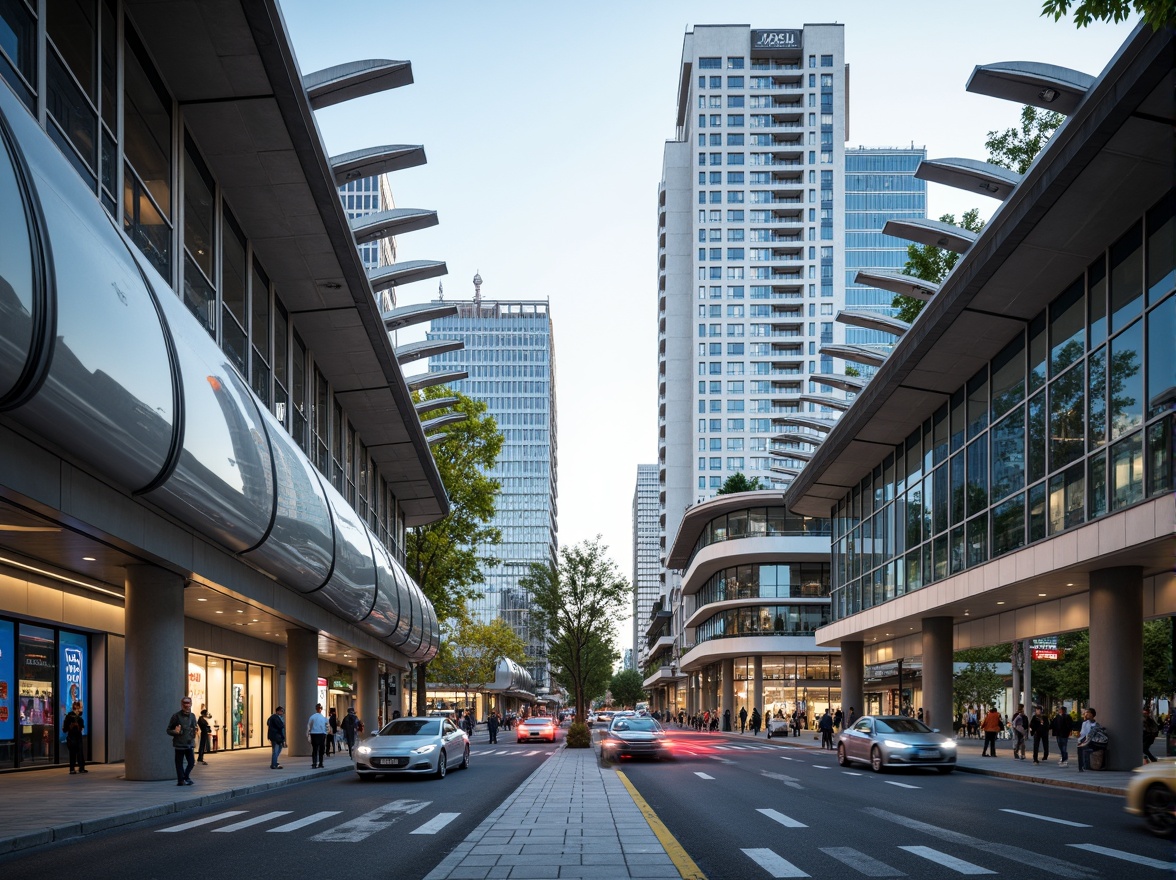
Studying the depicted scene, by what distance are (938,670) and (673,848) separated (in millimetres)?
28704

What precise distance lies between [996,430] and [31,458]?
2485cm

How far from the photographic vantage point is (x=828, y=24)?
124750 millimetres

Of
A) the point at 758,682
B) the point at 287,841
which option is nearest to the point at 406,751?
the point at 287,841

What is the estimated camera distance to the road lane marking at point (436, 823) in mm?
13821

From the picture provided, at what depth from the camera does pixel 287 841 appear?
13078mm

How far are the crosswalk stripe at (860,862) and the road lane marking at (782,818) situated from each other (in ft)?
7.82

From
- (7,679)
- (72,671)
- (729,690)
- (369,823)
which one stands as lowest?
(729,690)

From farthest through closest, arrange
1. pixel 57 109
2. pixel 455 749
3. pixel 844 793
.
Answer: pixel 455 749 < pixel 844 793 < pixel 57 109

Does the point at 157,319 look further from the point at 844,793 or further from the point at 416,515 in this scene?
the point at 416,515

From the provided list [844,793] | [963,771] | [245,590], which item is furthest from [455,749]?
[963,771]

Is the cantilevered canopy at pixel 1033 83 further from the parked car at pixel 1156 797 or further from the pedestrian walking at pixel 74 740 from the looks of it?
the pedestrian walking at pixel 74 740

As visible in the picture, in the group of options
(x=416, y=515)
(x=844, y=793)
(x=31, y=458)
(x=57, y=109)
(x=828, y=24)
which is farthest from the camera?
(x=828, y=24)

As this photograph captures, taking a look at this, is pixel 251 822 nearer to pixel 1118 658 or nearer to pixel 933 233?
pixel 1118 658

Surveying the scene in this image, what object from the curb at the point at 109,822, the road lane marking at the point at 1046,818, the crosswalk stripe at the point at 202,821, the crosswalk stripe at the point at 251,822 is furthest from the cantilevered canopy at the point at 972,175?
the curb at the point at 109,822
